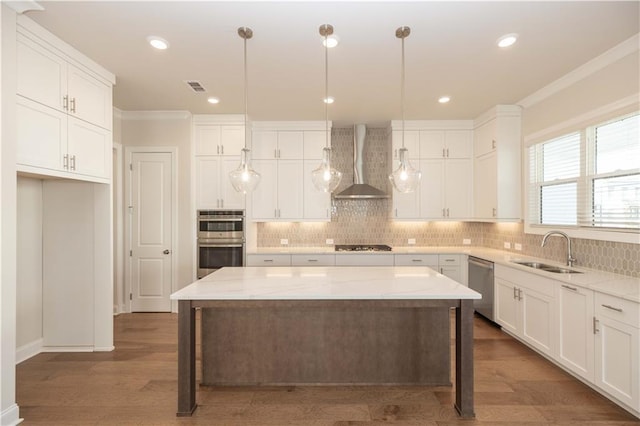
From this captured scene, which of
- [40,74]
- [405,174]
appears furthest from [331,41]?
[40,74]

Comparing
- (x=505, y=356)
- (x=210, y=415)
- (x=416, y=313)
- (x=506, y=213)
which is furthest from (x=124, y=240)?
(x=506, y=213)

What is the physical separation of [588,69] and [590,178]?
100cm

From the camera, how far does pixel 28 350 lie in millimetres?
3312

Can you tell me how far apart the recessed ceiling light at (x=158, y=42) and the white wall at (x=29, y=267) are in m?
1.84

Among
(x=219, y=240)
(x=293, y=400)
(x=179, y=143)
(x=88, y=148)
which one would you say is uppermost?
(x=179, y=143)

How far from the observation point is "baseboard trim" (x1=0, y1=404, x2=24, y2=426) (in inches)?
86.8

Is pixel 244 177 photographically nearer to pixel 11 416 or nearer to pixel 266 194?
pixel 11 416

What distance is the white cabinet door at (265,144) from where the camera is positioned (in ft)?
16.6

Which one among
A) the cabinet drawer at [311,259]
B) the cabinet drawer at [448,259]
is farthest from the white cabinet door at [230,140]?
the cabinet drawer at [448,259]

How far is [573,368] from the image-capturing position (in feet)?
9.13

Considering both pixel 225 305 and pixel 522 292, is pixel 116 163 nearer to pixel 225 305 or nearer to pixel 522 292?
pixel 225 305

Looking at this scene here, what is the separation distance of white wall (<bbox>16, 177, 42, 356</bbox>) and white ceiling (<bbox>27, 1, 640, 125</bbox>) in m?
1.40

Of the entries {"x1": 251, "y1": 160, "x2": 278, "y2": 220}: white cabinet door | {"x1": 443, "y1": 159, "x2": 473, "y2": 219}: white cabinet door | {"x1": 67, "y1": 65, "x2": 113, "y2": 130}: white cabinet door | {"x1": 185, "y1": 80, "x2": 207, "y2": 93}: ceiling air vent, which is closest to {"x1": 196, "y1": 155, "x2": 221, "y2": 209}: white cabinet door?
{"x1": 251, "y1": 160, "x2": 278, "y2": 220}: white cabinet door

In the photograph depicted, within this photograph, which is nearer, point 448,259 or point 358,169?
point 448,259
